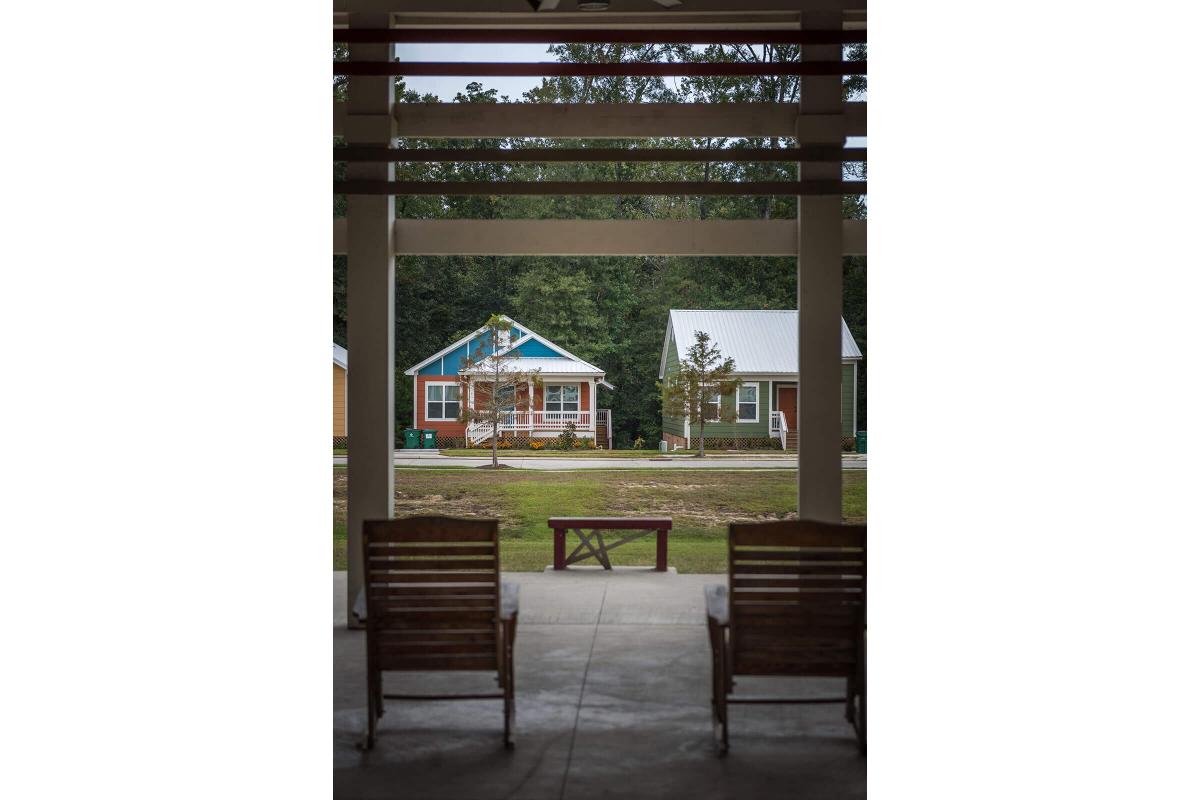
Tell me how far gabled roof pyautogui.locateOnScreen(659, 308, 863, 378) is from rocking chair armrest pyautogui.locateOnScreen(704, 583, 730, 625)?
6.60 metres

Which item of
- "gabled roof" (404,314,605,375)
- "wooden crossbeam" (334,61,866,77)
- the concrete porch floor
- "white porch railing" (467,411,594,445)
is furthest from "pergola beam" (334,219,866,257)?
"white porch railing" (467,411,594,445)

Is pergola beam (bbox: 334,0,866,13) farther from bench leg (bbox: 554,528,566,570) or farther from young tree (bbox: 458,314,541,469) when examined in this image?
young tree (bbox: 458,314,541,469)

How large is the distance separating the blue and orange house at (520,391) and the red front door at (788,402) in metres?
1.78

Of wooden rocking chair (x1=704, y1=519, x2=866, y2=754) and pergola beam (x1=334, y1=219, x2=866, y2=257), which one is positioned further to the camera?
pergola beam (x1=334, y1=219, x2=866, y2=257)

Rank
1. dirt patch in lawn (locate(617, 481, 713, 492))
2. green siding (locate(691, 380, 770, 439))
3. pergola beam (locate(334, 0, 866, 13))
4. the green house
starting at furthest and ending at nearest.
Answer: dirt patch in lawn (locate(617, 481, 713, 492))
green siding (locate(691, 380, 770, 439))
the green house
pergola beam (locate(334, 0, 866, 13))

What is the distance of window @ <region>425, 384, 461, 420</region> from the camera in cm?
1044

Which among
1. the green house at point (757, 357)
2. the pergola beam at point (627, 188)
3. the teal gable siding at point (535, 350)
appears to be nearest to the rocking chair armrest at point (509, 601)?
the pergola beam at point (627, 188)

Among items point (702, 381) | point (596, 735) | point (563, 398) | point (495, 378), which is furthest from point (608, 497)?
point (596, 735)

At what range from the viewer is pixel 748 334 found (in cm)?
968

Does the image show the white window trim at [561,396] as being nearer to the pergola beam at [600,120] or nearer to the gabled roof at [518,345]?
the gabled roof at [518,345]
